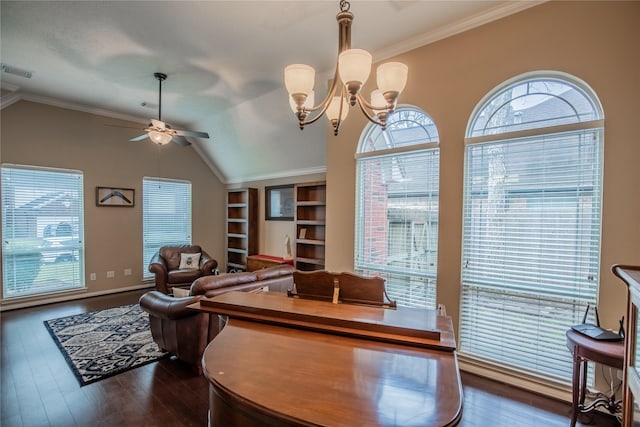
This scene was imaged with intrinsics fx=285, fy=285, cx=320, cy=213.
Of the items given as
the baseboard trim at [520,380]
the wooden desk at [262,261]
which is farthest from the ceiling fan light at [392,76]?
the wooden desk at [262,261]

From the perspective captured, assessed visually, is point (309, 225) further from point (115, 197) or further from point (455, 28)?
point (115, 197)

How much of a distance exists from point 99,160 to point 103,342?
3472 mm

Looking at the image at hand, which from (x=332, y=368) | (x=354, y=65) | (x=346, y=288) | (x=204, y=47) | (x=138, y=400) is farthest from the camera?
(x=204, y=47)

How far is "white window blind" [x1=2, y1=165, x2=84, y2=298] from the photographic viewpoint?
4.45 meters

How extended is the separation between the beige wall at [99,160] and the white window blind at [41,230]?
14 cm

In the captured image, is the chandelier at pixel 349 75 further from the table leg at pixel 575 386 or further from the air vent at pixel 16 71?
the air vent at pixel 16 71

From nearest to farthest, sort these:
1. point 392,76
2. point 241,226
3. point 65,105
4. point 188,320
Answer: point 392,76 → point 188,320 → point 65,105 → point 241,226

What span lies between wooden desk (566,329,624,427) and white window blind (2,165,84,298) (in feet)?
22.2

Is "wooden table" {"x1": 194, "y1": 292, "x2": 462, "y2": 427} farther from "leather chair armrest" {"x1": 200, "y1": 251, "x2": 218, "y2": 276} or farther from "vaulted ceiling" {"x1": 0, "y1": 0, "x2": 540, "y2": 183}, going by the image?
"leather chair armrest" {"x1": 200, "y1": 251, "x2": 218, "y2": 276}

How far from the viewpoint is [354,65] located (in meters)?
1.62

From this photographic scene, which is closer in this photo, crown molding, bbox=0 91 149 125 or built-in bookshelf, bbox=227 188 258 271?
crown molding, bbox=0 91 149 125

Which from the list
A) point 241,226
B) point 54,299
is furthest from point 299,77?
point 54,299

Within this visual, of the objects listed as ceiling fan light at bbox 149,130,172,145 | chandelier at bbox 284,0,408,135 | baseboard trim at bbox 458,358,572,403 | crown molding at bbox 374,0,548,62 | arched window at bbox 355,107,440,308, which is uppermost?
crown molding at bbox 374,0,548,62

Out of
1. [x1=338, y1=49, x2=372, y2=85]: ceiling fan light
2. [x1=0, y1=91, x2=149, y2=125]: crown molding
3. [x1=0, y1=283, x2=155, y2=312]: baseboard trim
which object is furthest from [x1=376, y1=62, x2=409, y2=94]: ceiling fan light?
[x1=0, y1=283, x2=155, y2=312]: baseboard trim
